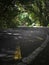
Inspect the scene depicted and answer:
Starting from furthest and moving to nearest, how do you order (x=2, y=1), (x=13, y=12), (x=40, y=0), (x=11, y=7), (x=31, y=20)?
(x=31, y=20) < (x=40, y=0) < (x=13, y=12) < (x=11, y=7) < (x=2, y=1)

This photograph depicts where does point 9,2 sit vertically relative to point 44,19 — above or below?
above

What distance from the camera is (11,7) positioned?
1911 cm

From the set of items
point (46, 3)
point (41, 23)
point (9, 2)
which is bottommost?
point (41, 23)

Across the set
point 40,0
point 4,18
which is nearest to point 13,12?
point 4,18

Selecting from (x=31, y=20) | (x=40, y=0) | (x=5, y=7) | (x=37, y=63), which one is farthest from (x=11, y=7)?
(x=31, y=20)

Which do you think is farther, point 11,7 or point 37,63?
point 11,7

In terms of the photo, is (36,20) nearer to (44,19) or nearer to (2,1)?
(44,19)

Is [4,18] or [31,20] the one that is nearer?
[4,18]

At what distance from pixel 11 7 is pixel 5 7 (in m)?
0.84

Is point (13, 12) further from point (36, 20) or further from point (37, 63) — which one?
point (36, 20)

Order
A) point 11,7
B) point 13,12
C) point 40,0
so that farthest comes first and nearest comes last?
1. point 40,0
2. point 13,12
3. point 11,7

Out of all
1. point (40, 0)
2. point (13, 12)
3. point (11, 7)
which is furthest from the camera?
point (40, 0)

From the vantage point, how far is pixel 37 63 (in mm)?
8305

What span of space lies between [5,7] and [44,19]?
21.6 m
